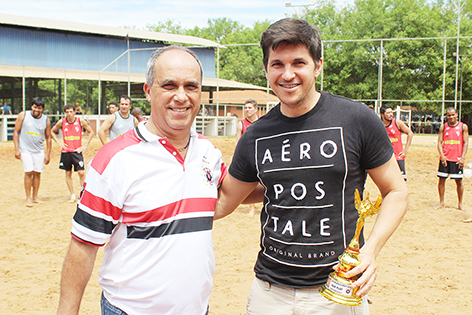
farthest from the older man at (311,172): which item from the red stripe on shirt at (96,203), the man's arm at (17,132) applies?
the man's arm at (17,132)

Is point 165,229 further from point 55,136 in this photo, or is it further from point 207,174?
point 55,136

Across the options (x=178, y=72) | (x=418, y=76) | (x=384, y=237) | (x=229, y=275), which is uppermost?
(x=418, y=76)

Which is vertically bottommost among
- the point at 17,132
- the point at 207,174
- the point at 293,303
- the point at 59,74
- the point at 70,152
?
the point at 293,303

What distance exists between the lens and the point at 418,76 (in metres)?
36.3

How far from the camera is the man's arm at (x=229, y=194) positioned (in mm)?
2475

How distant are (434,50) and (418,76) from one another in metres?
2.41

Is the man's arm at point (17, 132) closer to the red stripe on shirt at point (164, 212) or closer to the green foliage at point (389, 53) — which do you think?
the red stripe on shirt at point (164, 212)

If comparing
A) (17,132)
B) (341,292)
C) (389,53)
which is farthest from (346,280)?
(389,53)

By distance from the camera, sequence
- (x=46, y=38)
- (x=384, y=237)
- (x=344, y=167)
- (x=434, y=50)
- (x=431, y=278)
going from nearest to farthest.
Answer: (x=384, y=237) → (x=344, y=167) → (x=431, y=278) → (x=46, y=38) → (x=434, y=50)

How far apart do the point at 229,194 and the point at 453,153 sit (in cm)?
861

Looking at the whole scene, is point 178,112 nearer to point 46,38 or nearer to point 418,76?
point 46,38

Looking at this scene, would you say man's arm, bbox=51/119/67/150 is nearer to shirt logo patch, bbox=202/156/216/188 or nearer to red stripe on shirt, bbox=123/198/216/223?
shirt logo patch, bbox=202/156/216/188

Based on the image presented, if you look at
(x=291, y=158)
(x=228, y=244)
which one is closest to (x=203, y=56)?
(x=228, y=244)

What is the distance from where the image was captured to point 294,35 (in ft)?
7.04
